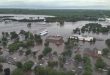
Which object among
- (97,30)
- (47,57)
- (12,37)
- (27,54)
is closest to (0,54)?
(27,54)

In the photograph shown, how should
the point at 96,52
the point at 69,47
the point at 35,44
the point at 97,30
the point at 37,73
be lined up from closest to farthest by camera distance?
1. the point at 37,73
2. the point at 96,52
3. the point at 69,47
4. the point at 35,44
5. the point at 97,30

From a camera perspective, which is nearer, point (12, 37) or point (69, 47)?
point (69, 47)

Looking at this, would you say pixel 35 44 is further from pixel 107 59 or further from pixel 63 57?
pixel 107 59

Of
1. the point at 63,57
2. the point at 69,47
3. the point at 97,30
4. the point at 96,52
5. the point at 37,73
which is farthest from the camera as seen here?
the point at 97,30

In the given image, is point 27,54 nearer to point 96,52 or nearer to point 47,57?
point 47,57

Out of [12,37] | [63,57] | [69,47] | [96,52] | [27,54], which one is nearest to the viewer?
[63,57]

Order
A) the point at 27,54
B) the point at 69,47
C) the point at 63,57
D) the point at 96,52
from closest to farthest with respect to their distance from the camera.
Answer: the point at 63,57 → the point at 27,54 → the point at 96,52 → the point at 69,47

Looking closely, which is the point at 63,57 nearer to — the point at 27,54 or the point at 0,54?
the point at 27,54

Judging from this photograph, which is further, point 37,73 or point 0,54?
point 0,54

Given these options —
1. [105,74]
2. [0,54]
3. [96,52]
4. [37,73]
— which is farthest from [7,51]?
[105,74]
